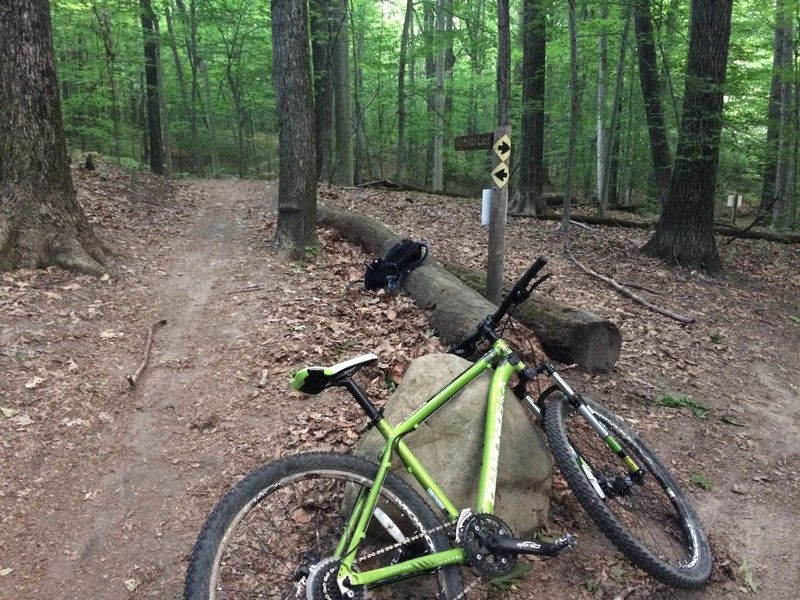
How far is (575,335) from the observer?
17.9 feet

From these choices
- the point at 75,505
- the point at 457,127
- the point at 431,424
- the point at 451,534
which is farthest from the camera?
the point at 457,127

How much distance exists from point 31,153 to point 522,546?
6.96 metres

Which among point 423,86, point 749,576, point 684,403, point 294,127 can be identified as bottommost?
point 749,576

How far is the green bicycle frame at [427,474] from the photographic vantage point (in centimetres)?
243

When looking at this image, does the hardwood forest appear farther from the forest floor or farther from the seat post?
the seat post

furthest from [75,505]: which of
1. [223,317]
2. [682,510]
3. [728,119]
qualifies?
[728,119]

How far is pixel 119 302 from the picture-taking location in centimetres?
650

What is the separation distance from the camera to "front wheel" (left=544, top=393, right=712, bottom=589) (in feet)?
9.92

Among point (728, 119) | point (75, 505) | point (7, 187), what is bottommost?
point (75, 505)

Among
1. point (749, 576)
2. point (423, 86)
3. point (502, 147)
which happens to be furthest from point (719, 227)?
point (423, 86)

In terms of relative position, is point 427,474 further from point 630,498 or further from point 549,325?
point 549,325

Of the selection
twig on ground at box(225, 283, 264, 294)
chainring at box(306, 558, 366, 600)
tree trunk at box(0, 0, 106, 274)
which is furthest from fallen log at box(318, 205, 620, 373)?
tree trunk at box(0, 0, 106, 274)

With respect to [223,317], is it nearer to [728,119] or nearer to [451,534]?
[451,534]

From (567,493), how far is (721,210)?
19916 mm
